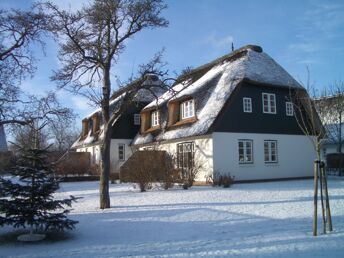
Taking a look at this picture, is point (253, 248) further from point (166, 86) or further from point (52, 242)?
point (166, 86)

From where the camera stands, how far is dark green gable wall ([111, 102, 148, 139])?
113 ft

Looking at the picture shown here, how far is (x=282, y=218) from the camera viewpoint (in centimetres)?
1065

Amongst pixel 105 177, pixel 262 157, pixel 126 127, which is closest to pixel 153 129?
pixel 126 127

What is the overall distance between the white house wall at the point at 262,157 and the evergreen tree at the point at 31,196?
13.9m

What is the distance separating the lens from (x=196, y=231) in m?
9.45

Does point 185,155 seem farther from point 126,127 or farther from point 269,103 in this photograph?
point 126,127

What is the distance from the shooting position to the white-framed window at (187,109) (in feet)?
Result: 83.2

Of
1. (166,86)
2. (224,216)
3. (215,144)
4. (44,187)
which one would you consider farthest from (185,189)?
(44,187)

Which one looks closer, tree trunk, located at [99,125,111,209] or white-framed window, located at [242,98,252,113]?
tree trunk, located at [99,125,111,209]

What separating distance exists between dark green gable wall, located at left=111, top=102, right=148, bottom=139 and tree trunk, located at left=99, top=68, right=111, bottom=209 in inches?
761

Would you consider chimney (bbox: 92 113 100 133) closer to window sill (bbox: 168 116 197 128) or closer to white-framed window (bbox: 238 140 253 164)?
window sill (bbox: 168 116 197 128)

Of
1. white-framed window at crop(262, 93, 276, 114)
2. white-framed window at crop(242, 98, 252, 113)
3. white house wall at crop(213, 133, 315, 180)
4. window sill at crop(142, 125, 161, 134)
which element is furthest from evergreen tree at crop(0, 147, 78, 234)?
window sill at crop(142, 125, 161, 134)

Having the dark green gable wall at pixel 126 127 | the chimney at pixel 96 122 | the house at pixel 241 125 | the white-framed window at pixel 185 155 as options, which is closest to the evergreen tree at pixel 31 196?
the house at pixel 241 125

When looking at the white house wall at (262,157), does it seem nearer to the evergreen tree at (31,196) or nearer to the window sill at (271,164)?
the window sill at (271,164)
